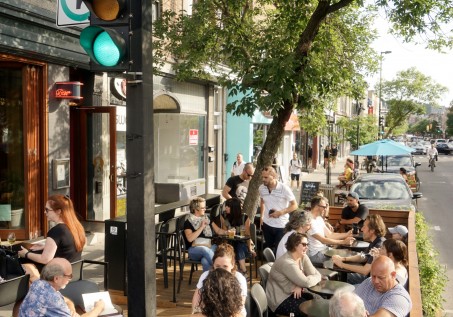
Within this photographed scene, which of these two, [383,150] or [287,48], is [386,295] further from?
[383,150]

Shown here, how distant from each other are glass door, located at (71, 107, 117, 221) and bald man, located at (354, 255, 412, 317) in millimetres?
8435

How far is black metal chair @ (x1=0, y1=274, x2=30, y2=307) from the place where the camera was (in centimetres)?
512

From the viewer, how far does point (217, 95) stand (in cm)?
2211

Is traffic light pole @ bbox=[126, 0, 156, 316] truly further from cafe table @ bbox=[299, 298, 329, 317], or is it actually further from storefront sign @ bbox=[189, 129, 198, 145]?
storefront sign @ bbox=[189, 129, 198, 145]

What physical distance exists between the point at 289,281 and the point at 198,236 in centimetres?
244

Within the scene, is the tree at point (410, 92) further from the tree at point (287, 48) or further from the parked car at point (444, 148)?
the tree at point (287, 48)

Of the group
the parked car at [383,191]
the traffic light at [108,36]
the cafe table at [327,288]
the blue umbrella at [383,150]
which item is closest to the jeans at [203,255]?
the cafe table at [327,288]

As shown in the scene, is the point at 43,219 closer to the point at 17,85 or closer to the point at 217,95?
the point at 17,85

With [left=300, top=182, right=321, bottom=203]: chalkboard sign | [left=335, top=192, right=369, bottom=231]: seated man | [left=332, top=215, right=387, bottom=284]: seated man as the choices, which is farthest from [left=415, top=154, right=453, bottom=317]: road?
[left=300, top=182, right=321, bottom=203]: chalkboard sign

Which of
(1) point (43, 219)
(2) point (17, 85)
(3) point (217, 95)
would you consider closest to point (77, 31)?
(2) point (17, 85)

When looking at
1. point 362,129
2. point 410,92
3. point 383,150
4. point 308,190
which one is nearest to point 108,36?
point 308,190

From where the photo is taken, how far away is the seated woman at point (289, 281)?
582cm

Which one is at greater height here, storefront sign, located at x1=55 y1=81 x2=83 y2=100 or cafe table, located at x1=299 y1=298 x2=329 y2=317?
storefront sign, located at x1=55 y1=81 x2=83 y2=100

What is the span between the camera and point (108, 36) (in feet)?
12.0
